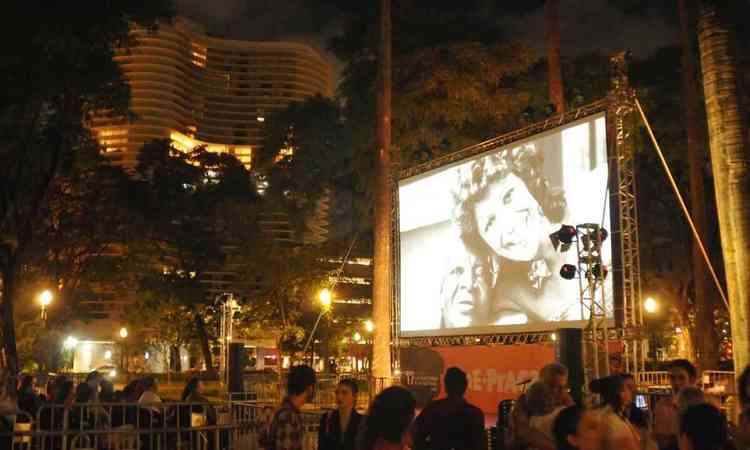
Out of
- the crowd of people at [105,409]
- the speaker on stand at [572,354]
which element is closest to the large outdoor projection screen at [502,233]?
the speaker on stand at [572,354]

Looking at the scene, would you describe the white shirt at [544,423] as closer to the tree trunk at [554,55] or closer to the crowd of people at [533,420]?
the crowd of people at [533,420]

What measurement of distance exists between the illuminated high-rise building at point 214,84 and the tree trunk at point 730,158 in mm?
101187

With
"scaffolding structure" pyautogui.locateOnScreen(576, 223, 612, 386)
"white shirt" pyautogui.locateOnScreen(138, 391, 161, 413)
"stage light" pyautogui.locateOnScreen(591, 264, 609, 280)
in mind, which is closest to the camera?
"white shirt" pyautogui.locateOnScreen(138, 391, 161, 413)

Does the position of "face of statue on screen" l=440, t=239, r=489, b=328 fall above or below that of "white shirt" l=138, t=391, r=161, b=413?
above

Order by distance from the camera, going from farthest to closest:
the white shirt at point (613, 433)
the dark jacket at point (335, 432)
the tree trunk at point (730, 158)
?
the tree trunk at point (730, 158)
the dark jacket at point (335, 432)
the white shirt at point (613, 433)

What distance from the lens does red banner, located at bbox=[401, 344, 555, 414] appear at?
17922 millimetres

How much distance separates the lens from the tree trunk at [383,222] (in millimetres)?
19969

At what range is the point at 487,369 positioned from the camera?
19.0 m

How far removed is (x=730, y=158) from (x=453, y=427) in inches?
237

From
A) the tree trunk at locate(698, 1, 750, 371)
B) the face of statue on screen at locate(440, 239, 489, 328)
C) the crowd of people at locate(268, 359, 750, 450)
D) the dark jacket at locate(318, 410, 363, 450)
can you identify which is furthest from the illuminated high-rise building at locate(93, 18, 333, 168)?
the crowd of people at locate(268, 359, 750, 450)

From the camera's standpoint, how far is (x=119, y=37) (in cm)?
1766

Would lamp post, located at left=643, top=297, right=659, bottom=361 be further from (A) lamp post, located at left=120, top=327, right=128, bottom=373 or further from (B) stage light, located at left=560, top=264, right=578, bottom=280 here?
(A) lamp post, located at left=120, top=327, right=128, bottom=373

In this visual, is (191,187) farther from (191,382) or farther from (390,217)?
(191,382)

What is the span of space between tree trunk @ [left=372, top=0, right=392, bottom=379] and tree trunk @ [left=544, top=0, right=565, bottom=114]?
13.9 ft
